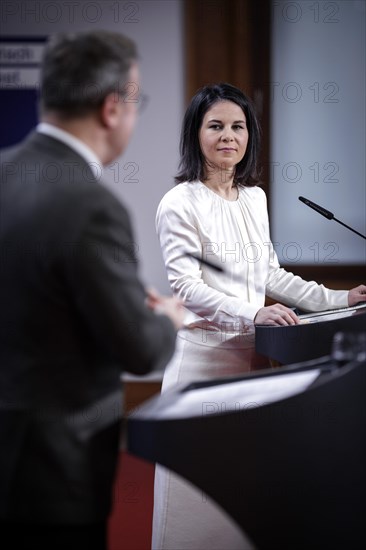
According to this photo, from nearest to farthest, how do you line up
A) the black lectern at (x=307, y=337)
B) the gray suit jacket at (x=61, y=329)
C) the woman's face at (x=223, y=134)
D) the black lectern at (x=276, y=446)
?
the gray suit jacket at (x=61, y=329) → the black lectern at (x=276, y=446) → the black lectern at (x=307, y=337) → the woman's face at (x=223, y=134)

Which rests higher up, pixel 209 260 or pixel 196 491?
pixel 209 260

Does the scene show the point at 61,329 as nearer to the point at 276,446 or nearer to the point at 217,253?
the point at 276,446

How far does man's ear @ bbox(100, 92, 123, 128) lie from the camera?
1.18 meters

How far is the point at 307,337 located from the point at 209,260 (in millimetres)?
353

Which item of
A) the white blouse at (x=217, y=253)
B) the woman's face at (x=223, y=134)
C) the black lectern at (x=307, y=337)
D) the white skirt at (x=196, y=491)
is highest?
the woman's face at (x=223, y=134)

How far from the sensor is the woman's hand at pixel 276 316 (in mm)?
1830

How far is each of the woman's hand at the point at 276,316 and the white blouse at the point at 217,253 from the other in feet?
0.09

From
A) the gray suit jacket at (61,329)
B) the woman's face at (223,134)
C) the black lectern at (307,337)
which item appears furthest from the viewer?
the woman's face at (223,134)

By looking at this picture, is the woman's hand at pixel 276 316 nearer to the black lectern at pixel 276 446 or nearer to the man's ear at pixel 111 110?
the black lectern at pixel 276 446

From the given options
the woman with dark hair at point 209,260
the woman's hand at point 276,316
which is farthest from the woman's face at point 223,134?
→ the woman's hand at point 276,316

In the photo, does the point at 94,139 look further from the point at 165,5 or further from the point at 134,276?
the point at 165,5

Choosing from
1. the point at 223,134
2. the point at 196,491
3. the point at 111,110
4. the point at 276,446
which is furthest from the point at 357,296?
the point at 111,110

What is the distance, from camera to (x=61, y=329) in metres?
1.14

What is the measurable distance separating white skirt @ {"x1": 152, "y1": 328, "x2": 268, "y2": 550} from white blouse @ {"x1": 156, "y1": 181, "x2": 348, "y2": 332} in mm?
51
